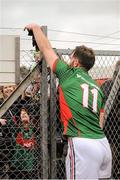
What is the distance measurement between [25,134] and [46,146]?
0.41 metres

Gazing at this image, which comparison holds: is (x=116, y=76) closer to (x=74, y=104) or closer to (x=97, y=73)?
(x=97, y=73)

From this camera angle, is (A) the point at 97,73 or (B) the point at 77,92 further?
(A) the point at 97,73

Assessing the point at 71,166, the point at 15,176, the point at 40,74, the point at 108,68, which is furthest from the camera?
the point at 108,68

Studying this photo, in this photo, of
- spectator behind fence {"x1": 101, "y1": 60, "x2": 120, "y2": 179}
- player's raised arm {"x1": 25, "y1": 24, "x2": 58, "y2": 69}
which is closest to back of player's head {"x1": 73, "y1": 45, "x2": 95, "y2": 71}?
player's raised arm {"x1": 25, "y1": 24, "x2": 58, "y2": 69}

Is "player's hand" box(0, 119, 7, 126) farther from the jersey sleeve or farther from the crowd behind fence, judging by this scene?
the jersey sleeve

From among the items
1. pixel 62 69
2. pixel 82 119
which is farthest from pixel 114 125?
pixel 62 69

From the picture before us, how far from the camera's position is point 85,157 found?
4.25 meters

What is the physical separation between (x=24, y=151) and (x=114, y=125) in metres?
1.25

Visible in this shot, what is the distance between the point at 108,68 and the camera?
6.40m

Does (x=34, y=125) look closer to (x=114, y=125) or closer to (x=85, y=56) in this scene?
(x=114, y=125)

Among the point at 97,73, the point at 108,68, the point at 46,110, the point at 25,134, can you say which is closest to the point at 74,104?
the point at 46,110

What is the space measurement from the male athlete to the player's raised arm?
0.01 m

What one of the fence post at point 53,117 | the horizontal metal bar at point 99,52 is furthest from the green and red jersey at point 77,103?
the horizontal metal bar at point 99,52

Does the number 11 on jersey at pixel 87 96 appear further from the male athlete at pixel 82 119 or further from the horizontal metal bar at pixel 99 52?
the horizontal metal bar at pixel 99 52
